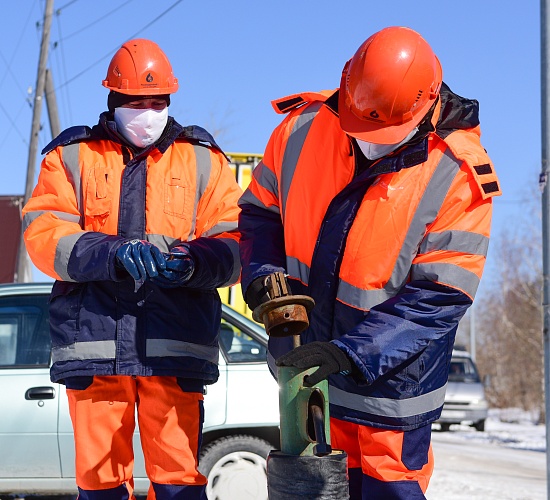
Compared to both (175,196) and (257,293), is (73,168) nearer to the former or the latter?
(175,196)

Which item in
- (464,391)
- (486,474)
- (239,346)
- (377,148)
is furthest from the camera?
(464,391)

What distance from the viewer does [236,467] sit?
5.74 m

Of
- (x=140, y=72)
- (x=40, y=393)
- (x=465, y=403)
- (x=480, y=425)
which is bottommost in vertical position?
(x=480, y=425)

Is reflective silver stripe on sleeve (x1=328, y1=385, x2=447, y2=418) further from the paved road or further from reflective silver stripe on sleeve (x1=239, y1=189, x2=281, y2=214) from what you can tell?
the paved road

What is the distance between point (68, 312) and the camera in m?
3.42

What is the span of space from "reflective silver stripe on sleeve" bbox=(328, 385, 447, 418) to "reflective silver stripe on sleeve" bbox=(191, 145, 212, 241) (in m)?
0.99

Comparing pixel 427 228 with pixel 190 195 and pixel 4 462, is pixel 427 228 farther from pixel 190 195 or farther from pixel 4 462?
pixel 4 462

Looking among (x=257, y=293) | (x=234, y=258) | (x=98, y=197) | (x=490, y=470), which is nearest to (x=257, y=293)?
(x=257, y=293)

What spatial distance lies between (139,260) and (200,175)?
21.4 inches

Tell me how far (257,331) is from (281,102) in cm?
312

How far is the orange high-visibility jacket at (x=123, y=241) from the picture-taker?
336cm

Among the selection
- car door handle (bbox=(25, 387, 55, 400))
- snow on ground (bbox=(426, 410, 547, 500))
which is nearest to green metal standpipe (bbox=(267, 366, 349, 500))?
car door handle (bbox=(25, 387, 55, 400))

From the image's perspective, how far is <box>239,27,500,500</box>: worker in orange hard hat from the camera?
2787 millimetres

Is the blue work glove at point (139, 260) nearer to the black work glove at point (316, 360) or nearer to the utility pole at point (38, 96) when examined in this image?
the black work glove at point (316, 360)
